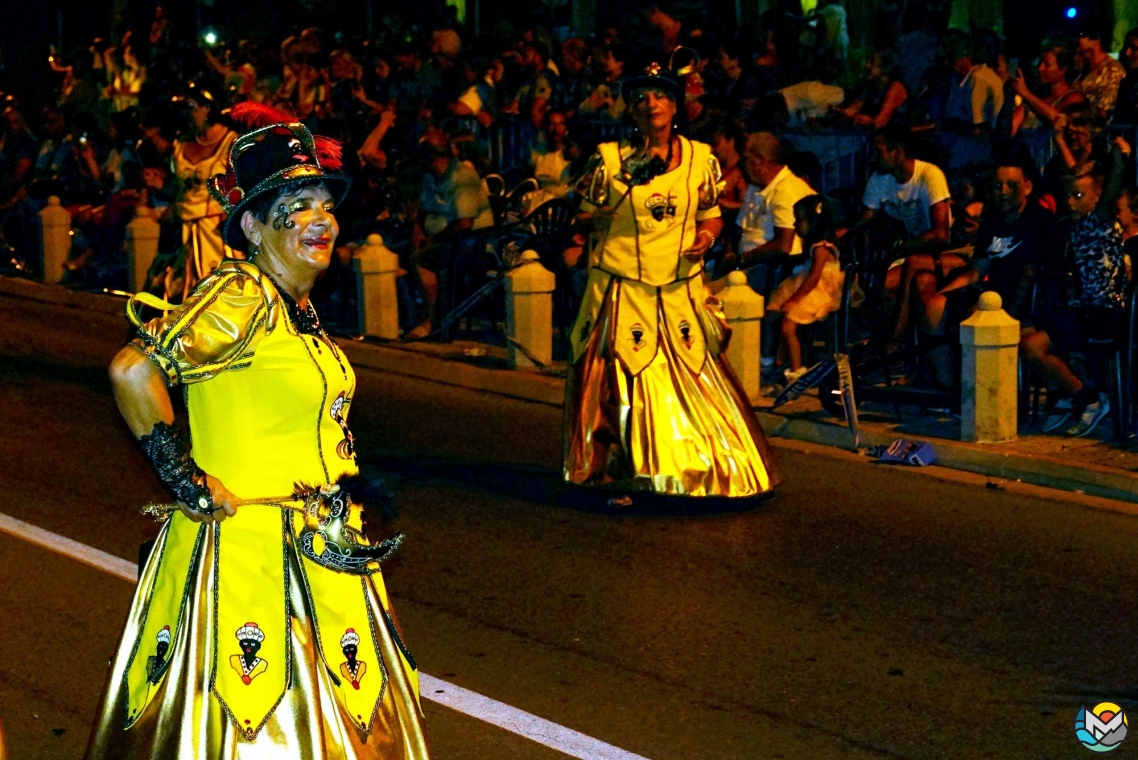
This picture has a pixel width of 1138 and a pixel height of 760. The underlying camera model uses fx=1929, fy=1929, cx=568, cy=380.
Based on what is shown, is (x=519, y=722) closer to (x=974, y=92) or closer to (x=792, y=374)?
(x=792, y=374)

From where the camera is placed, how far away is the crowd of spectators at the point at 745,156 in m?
11.7

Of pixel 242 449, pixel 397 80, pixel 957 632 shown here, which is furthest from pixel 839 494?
pixel 397 80

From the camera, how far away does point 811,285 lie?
1316 centimetres

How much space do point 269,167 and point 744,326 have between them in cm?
795

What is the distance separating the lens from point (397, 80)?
774 inches

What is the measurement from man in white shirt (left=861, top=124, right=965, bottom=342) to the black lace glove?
880cm

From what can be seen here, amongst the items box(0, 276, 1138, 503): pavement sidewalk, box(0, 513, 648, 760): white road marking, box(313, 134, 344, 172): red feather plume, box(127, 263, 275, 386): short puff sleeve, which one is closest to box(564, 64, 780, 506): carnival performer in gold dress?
box(0, 276, 1138, 503): pavement sidewalk

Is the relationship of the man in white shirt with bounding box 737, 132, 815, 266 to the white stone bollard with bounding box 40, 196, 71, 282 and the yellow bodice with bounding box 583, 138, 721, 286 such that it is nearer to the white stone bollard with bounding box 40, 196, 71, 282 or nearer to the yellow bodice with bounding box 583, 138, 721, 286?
the yellow bodice with bounding box 583, 138, 721, 286

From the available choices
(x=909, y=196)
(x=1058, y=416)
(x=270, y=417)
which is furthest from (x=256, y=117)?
(x=909, y=196)

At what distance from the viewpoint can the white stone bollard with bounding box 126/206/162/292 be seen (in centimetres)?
1814

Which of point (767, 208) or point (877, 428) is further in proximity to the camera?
point (767, 208)

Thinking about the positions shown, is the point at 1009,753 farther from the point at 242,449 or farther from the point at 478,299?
the point at 478,299

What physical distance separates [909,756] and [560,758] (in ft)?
3.71

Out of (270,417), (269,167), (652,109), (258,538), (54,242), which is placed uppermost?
(652,109)
